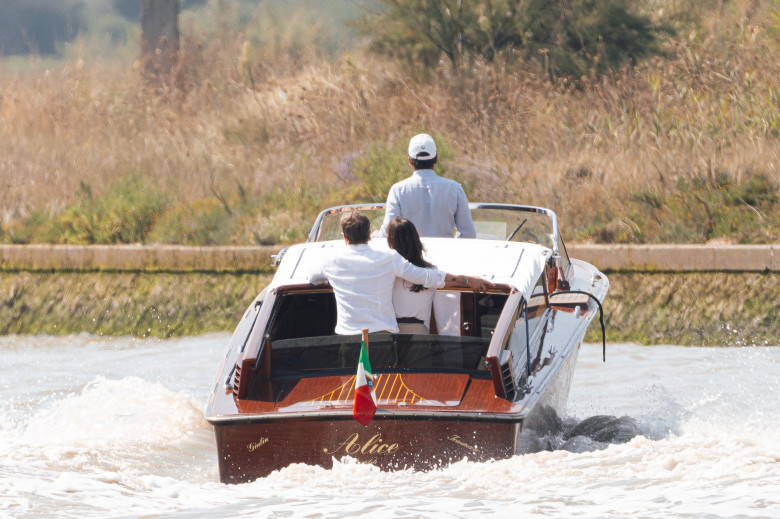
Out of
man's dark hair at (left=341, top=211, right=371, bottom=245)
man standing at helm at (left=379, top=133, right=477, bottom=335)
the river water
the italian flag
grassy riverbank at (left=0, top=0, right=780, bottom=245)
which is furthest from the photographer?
grassy riverbank at (left=0, top=0, right=780, bottom=245)

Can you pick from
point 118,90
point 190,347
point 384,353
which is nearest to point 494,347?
point 384,353

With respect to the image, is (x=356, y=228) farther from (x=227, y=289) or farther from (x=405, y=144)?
(x=405, y=144)

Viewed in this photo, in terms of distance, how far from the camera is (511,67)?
16000 millimetres

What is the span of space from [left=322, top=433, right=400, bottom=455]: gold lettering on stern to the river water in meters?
0.07

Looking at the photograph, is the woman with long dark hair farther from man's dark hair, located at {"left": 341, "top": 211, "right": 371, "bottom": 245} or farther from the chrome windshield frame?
the chrome windshield frame

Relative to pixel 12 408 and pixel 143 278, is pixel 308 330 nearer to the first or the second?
pixel 12 408

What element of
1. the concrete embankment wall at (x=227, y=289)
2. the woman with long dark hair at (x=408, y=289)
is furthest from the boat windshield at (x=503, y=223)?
the concrete embankment wall at (x=227, y=289)

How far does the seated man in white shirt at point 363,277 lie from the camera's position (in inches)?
257

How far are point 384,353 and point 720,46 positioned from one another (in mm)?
11198

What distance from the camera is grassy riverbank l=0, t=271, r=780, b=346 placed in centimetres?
1075

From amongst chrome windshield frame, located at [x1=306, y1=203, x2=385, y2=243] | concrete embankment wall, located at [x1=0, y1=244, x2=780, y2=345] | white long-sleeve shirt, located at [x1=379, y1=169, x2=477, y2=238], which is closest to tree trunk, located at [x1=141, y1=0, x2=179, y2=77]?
concrete embankment wall, located at [x1=0, y1=244, x2=780, y2=345]

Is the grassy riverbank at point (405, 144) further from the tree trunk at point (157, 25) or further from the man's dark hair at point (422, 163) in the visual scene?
the man's dark hair at point (422, 163)

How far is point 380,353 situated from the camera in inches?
260

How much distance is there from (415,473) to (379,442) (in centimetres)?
23
